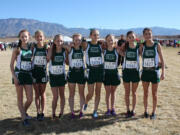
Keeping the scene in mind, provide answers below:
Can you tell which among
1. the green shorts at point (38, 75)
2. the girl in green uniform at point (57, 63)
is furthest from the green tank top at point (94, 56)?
the green shorts at point (38, 75)

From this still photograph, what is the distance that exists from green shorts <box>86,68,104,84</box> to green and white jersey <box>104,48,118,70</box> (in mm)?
230

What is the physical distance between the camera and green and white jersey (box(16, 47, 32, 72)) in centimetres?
424

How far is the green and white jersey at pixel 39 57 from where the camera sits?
4391 millimetres

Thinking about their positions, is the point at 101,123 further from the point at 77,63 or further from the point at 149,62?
the point at 149,62

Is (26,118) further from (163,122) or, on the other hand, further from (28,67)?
(163,122)

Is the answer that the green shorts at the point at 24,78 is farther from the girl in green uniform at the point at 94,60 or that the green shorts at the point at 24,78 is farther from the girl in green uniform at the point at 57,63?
the girl in green uniform at the point at 94,60

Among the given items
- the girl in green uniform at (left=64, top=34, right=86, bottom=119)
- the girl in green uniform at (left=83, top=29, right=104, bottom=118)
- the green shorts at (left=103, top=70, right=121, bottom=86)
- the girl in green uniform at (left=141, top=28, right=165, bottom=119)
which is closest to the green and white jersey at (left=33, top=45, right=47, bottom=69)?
the girl in green uniform at (left=64, top=34, right=86, bottom=119)

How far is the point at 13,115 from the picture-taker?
5137 mm

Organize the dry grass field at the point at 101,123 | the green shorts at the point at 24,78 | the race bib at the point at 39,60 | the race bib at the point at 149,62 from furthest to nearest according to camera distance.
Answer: the race bib at the point at 149,62
the race bib at the point at 39,60
the green shorts at the point at 24,78
the dry grass field at the point at 101,123

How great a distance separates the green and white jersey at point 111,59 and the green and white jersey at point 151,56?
659 millimetres

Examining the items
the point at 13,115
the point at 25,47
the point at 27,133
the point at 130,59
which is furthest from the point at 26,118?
A: the point at 130,59

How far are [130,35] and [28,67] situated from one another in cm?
240

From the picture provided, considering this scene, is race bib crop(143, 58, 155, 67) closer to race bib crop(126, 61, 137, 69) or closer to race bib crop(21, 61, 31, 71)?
race bib crop(126, 61, 137, 69)

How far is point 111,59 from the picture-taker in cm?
465
